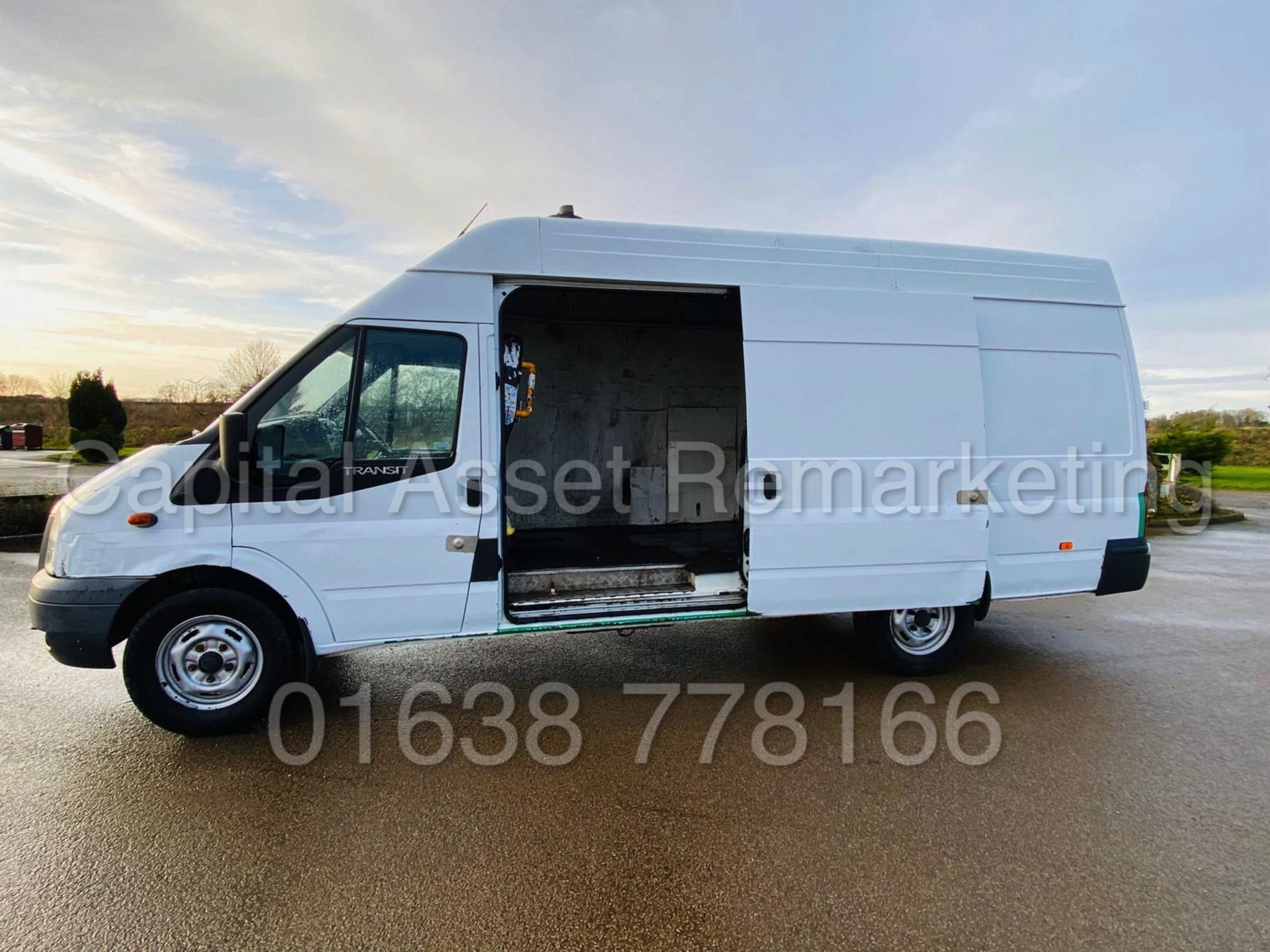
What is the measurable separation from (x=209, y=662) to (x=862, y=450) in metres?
3.94

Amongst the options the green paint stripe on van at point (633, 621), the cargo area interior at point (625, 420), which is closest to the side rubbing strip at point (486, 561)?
the green paint stripe on van at point (633, 621)

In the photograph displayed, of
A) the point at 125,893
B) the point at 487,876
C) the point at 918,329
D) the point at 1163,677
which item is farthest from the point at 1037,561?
the point at 125,893

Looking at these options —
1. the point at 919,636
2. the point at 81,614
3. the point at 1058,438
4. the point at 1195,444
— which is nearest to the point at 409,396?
the point at 81,614

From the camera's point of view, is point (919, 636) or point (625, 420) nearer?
point (919, 636)

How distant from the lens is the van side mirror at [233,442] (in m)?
3.76

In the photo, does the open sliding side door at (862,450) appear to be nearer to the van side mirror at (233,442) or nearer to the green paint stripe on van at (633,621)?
the green paint stripe on van at (633,621)

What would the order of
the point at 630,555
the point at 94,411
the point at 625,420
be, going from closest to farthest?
the point at 630,555 < the point at 625,420 < the point at 94,411

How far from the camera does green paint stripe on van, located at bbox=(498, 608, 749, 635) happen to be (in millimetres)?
4242

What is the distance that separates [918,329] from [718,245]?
1.39 m

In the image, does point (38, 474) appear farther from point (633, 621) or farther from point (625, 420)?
point (633, 621)

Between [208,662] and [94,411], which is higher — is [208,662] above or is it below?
below

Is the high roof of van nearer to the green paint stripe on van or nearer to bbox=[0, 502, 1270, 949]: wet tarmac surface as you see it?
the green paint stripe on van

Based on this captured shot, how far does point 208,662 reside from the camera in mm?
3881

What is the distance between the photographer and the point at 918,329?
461 cm
